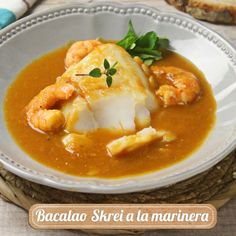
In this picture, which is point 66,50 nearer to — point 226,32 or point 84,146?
point 84,146

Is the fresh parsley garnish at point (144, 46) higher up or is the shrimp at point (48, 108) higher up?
the shrimp at point (48, 108)

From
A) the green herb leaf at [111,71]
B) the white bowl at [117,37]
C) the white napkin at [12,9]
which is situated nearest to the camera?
the white bowl at [117,37]

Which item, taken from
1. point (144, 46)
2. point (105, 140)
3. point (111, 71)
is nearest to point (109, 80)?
point (111, 71)

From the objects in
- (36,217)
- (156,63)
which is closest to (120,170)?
(36,217)

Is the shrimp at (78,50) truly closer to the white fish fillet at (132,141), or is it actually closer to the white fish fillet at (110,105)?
the white fish fillet at (110,105)

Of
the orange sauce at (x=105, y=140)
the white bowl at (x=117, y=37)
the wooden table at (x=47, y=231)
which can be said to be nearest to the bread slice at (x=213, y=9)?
the white bowl at (x=117, y=37)

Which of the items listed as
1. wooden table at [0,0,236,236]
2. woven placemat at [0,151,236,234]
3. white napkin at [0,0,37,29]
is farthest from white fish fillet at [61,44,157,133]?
white napkin at [0,0,37,29]
